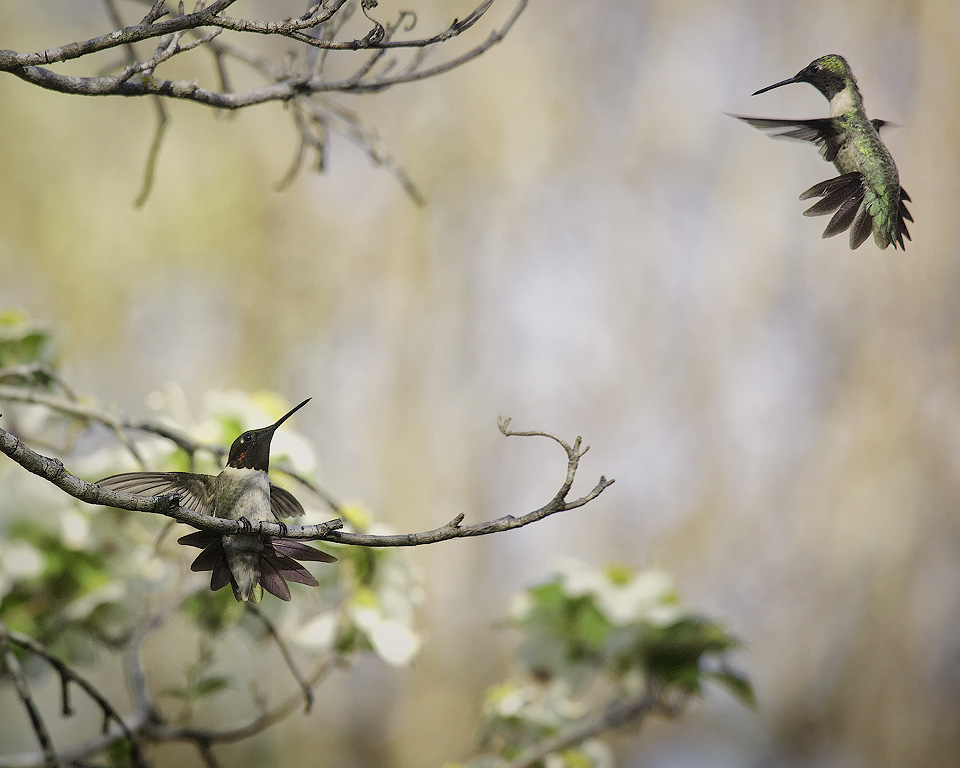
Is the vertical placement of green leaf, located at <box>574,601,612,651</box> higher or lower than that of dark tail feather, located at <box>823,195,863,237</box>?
higher

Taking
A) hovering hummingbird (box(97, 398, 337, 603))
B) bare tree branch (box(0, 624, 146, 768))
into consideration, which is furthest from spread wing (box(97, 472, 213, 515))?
bare tree branch (box(0, 624, 146, 768))

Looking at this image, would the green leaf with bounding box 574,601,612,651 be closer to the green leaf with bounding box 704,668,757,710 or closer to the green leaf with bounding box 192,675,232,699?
the green leaf with bounding box 704,668,757,710

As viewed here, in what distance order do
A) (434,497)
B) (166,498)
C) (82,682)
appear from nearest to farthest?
(166,498)
(82,682)
(434,497)

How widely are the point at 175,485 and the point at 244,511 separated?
3 centimetres

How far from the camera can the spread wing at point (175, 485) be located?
0.27 m

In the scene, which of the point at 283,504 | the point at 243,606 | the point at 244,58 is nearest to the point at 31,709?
the point at 243,606

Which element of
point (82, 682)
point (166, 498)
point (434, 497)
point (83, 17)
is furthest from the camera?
point (434, 497)

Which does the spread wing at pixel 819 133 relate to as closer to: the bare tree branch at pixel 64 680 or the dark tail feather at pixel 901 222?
the dark tail feather at pixel 901 222

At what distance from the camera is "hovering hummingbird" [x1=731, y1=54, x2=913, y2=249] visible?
0.24 m

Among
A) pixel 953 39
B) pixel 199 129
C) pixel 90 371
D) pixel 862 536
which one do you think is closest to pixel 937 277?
pixel 953 39

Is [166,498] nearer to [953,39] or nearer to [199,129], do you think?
[953,39]

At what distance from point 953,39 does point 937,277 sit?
492 millimetres

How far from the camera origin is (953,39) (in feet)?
2.62

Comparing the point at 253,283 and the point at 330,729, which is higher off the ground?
the point at 253,283
